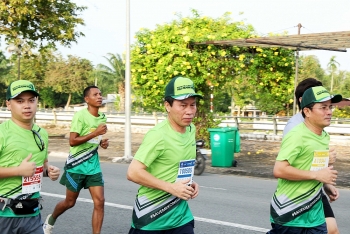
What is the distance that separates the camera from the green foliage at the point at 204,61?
52.9 ft

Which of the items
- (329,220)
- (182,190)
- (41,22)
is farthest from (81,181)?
(41,22)

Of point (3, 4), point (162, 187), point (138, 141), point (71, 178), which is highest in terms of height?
point (3, 4)

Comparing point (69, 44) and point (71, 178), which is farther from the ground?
point (69, 44)

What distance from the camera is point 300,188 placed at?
435 centimetres

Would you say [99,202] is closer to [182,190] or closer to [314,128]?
A: [182,190]

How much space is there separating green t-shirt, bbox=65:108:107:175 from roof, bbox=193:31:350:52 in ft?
23.2

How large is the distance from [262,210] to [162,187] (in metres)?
5.44

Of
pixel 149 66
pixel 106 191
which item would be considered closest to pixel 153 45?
pixel 149 66

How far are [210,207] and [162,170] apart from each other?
5.37m

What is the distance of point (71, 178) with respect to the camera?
22.4 ft

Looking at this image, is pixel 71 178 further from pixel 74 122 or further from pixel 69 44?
pixel 69 44

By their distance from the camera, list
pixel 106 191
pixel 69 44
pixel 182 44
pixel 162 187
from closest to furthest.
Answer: pixel 162 187 < pixel 106 191 < pixel 182 44 < pixel 69 44

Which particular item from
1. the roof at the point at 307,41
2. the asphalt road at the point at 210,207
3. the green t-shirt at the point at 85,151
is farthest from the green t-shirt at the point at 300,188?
the roof at the point at 307,41

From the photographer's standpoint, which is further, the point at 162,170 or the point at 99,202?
the point at 99,202
